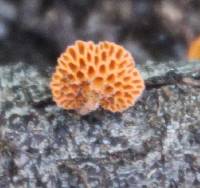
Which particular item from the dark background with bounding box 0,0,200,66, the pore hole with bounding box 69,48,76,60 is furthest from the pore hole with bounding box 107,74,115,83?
the dark background with bounding box 0,0,200,66

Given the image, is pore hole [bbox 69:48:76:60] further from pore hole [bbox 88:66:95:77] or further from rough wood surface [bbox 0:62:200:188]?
rough wood surface [bbox 0:62:200:188]

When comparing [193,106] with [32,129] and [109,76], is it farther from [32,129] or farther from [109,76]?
[32,129]

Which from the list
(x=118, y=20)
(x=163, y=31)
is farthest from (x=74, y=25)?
(x=163, y=31)

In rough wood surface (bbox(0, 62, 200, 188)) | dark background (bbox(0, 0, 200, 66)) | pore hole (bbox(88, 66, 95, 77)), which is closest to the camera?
pore hole (bbox(88, 66, 95, 77))

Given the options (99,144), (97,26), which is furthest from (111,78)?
(97,26)

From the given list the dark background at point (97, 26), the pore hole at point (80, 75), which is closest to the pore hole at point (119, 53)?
the pore hole at point (80, 75)
